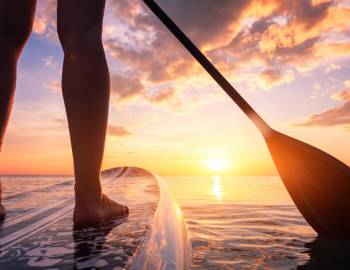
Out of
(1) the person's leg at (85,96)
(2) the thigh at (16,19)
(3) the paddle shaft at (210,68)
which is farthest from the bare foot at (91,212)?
(3) the paddle shaft at (210,68)

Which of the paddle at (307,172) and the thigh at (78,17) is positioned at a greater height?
the thigh at (78,17)

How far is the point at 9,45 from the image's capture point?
170 cm

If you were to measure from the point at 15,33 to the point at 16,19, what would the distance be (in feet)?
0.22

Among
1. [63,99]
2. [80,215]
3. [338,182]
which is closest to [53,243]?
[80,215]

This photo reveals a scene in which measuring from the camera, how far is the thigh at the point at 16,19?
5.52ft

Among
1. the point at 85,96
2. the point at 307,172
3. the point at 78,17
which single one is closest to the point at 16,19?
the point at 78,17

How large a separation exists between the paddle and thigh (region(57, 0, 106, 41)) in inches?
30.4

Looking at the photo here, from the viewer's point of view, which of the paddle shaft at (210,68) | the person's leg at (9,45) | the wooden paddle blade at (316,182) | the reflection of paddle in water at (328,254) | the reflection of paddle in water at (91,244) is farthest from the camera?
the paddle shaft at (210,68)

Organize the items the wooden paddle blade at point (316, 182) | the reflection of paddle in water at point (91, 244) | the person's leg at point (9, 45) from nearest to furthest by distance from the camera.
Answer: the reflection of paddle in water at point (91, 244) < the person's leg at point (9, 45) < the wooden paddle blade at point (316, 182)

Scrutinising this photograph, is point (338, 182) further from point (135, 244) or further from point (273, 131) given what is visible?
point (135, 244)

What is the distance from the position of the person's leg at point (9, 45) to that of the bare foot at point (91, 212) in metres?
0.41

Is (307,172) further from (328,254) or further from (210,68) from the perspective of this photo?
(210,68)

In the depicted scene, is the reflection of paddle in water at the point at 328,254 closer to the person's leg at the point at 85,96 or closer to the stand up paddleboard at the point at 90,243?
the stand up paddleboard at the point at 90,243

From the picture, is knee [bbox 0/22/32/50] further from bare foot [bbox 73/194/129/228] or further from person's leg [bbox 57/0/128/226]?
bare foot [bbox 73/194/129/228]
